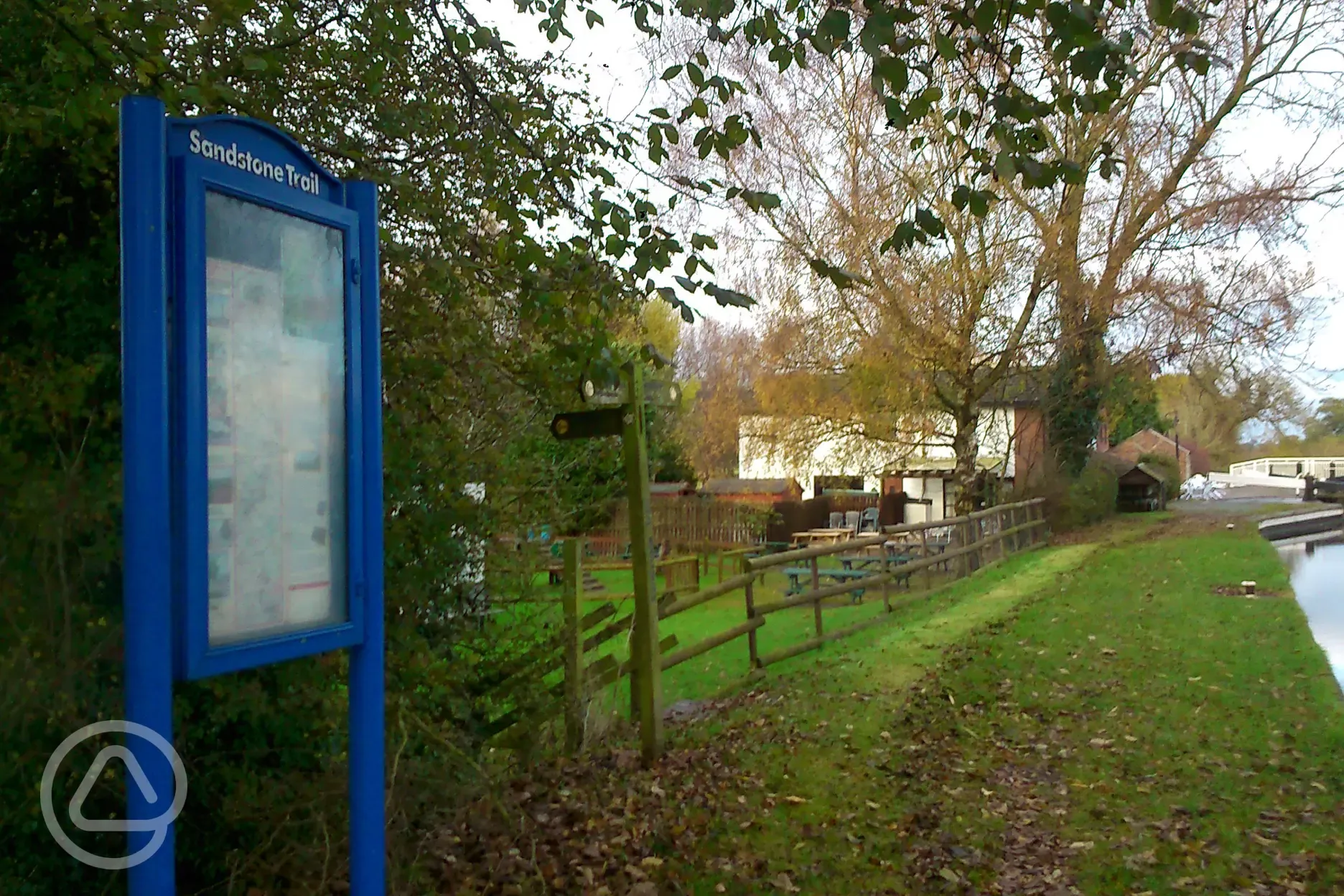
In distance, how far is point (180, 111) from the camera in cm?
410

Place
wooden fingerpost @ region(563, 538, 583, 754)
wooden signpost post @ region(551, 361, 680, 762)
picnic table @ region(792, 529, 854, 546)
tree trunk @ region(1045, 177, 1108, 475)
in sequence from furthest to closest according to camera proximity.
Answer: picnic table @ region(792, 529, 854, 546)
tree trunk @ region(1045, 177, 1108, 475)
wooden fingerpost @ region(563, 538, 583, 754)
wooden signpost post @ region(551, 361, 680, 762)

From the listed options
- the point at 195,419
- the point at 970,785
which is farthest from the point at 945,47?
the point at 970,785

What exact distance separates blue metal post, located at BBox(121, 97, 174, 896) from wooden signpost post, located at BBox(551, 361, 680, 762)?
3.55 metres

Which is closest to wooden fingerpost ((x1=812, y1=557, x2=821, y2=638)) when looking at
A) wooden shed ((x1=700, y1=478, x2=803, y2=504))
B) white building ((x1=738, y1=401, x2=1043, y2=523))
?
white building ((x1=738, y1=401, x2=1043, y2=523))

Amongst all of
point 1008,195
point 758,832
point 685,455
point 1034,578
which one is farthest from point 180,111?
point 685,455

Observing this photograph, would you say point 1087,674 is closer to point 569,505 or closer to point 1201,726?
point 1201,726

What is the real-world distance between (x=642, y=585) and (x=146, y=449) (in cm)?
457

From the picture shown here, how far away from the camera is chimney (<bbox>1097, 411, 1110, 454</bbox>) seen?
3125 centimetres

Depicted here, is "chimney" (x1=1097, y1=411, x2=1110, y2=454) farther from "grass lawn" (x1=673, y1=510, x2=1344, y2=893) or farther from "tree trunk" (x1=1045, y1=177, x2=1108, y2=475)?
"grass lawn" (x1=673, y1=510, x2=1344, y2=893)

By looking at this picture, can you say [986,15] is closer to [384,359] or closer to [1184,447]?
[384,359]

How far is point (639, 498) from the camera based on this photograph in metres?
6.80

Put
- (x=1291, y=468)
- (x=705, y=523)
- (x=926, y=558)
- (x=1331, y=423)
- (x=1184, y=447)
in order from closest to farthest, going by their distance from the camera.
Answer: (x=926, y=558) → (x=705, y=523) → (x=1291, y=468) → (x=1184, y=447) → (x=1331, y=423)

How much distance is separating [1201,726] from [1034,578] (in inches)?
380

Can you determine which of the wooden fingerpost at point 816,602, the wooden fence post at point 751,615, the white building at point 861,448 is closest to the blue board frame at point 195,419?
the wooden fence post at point 751,615
